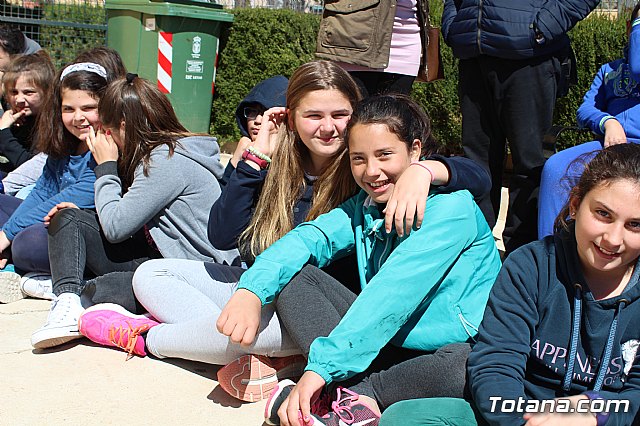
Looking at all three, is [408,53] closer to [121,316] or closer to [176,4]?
[121,316]

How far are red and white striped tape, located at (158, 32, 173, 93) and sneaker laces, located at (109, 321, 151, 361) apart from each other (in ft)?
15.8

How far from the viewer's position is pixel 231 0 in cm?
1043

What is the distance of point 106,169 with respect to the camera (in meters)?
3.65

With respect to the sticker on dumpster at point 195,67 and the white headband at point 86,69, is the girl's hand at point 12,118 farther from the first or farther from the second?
the sticker on dumpster at point 195,67

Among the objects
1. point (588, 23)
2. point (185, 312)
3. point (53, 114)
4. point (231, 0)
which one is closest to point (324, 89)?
point (185, 312)

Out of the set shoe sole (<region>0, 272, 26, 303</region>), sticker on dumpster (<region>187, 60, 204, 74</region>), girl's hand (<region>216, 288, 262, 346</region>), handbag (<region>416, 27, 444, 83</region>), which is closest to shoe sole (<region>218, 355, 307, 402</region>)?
girl's hand (<region>216, 288, 262, 346</region>)

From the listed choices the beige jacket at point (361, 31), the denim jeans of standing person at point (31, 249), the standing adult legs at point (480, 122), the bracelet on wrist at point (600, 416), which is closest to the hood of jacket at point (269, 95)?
the beige jacket at point (361, 31)

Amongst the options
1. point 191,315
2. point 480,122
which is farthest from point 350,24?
point 191,315

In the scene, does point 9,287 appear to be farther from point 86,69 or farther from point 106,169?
point 86,69

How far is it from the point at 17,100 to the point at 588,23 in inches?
172

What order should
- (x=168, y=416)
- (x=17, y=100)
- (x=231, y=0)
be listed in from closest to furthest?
1. (x=168, y=416)
2. (x=17, y=100)
3. (x=231, y=0)

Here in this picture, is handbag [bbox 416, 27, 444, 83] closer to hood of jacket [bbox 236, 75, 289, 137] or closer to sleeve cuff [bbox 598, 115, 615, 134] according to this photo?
hood of jacket [bbox 236, 75, 289, 137]

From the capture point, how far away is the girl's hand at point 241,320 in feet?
8.54

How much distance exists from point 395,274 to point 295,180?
2.77ft
